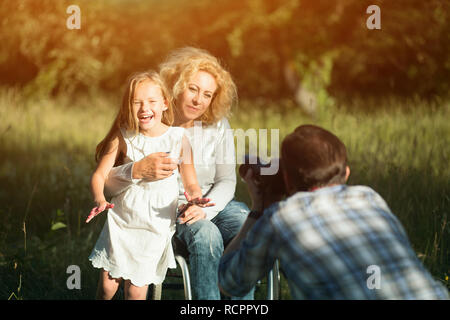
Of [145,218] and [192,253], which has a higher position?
[145,218]

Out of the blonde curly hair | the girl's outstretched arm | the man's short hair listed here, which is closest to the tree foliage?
the blonde curly hair

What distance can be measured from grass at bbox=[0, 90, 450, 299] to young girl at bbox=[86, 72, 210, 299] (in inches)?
37.6

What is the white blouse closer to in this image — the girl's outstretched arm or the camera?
the girl's outstretched arm

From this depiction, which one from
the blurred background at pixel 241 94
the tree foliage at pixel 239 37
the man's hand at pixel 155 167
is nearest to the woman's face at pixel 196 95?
the blurred background at pixel 241 94

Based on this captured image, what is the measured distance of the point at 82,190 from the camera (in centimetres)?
484

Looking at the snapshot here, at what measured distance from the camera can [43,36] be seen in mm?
Answer: 8156

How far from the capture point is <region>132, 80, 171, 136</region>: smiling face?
2459 mm

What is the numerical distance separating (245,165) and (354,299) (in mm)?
691

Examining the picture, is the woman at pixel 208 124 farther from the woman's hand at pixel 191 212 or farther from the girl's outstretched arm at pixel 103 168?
the girl's outstretched arm at pixel 103 168

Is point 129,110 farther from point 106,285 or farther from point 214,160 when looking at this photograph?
point 106,285

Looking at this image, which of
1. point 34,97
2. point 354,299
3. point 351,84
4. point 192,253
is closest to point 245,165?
point 192,253

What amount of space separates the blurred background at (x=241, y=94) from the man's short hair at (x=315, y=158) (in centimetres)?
152

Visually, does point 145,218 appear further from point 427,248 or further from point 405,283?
point 427,248

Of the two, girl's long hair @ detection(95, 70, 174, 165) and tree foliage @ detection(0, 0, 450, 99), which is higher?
tree foliage @ detection(0, 0, 450, 99)
